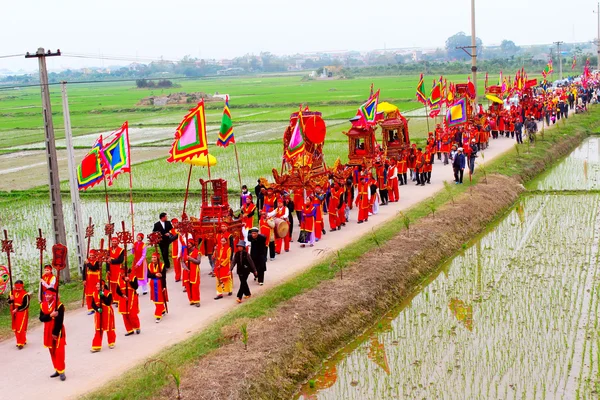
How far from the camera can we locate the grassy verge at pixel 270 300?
407 inches

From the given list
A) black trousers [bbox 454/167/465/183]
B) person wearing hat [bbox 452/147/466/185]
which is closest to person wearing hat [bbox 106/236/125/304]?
person wearing hat [bbox 452/147/466/185]

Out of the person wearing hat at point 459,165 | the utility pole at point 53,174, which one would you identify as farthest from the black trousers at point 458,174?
the utility pole at point 53,174

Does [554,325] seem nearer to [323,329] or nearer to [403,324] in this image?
[403,324]

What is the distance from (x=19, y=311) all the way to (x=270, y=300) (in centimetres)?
389

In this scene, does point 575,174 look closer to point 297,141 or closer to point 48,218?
point 297,141

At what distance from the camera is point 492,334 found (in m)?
12.7

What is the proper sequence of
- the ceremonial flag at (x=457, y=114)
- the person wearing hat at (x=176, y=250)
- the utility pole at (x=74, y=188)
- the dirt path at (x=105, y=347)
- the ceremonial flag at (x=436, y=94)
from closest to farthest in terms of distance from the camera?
the dirt path at (x=105, y=347), the person wearing hat at (x=176, y=250), the utility pole at (x=74, y=188), the ceremonial flag at (x=457, y=114), the ceremonial flag at (x=436, y=94)

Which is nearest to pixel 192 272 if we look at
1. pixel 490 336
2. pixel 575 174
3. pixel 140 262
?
pixel 140 262

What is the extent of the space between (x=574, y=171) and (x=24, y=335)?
20872mm

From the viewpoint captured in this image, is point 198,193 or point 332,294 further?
point 198,193

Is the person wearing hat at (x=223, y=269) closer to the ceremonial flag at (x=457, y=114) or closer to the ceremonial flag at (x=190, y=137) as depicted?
the ceremonial flag at (x=190, y=137)

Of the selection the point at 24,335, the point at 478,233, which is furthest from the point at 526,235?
the point at 24,335

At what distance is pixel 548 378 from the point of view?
36.0ft

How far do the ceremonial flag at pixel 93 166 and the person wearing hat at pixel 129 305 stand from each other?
3.13 metres
